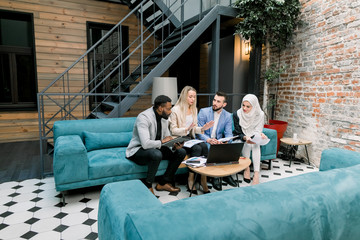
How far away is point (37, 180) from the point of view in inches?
138

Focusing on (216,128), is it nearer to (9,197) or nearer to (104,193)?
(104,193)

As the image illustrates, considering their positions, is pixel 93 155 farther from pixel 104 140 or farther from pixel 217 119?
pixel 217 119

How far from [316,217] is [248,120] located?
2.63m

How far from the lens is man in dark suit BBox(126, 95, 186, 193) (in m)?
2.91

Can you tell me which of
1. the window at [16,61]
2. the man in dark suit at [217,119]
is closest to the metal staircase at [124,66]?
the window at [16,61]

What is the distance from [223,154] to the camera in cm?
282

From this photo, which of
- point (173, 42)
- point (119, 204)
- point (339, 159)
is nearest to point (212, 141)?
point (339, 159)

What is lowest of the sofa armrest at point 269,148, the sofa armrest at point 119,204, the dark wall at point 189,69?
the sofa armrest at point 269,148

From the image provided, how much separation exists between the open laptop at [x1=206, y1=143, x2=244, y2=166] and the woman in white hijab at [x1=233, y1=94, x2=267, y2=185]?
73 centimetres

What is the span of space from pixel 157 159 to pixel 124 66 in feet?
14.9

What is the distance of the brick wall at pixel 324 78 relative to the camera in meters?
3.73

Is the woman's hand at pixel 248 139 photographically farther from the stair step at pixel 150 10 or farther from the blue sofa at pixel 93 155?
the stair step at pixel 150 10

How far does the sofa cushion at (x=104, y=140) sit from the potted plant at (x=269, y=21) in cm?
253

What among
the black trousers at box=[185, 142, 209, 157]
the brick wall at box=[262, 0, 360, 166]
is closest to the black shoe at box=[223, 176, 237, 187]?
the black trousers at box=[185, 142, 209, 157]
